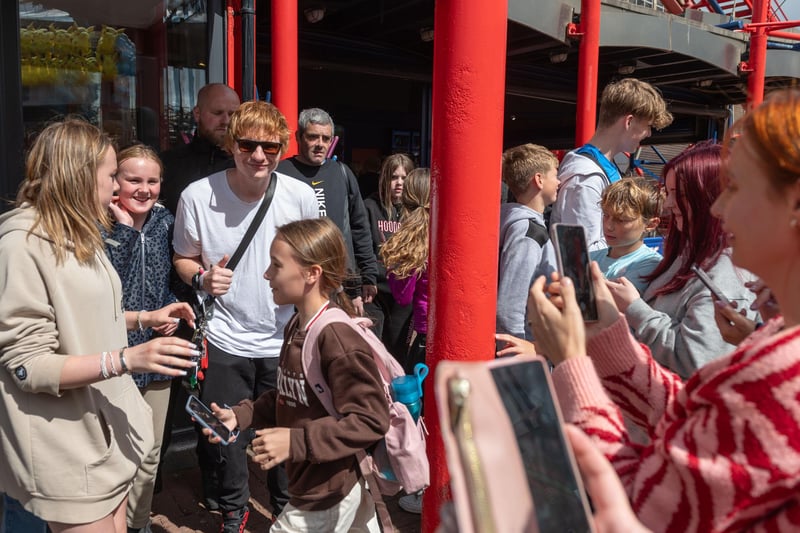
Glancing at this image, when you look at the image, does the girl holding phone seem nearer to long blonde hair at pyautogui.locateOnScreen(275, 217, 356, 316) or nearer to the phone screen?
long blonde hair at pyautogui.locateOnScreen(275, 217, 356, 316)

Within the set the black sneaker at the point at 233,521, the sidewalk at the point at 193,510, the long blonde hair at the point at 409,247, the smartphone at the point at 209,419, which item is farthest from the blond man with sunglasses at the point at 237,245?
the long blonde hair at the point at 409,247

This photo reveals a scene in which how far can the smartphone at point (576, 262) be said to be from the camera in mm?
1423

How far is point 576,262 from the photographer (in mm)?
1457

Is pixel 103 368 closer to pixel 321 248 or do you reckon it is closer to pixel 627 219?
pixel 321 248

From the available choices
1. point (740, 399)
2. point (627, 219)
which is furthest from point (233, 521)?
point (740, 399)

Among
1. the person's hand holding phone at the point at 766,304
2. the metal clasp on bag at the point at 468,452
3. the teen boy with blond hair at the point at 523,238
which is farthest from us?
the teen boy with blond hair at the point at 523,238

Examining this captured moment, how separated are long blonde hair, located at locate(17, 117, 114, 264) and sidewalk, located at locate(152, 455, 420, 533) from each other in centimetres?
197

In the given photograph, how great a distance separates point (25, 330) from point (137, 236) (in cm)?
112

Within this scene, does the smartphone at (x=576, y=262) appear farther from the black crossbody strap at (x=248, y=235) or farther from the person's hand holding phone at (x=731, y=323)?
the black crossbody strap at (x=248, y=235)

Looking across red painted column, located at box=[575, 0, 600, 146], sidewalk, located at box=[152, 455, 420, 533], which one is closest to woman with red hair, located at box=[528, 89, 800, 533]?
sidewalk, located at box=[152, 455, 420, 533]

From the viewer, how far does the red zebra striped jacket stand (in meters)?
0.88

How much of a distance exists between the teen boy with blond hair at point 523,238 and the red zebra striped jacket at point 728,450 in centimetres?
190

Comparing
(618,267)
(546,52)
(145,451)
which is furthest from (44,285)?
(546,52)

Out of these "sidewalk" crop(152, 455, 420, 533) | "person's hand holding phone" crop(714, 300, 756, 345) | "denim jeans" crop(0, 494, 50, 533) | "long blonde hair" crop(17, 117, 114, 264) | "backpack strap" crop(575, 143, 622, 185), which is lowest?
"sidewalk" crop(152, 455, 420, 533)
